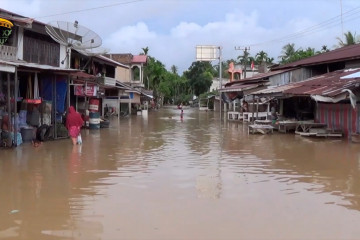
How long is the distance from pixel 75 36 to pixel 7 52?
183 inches

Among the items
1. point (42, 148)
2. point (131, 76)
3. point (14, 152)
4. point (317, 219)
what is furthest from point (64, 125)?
point (131, 76)

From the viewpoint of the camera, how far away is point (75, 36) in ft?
63.1

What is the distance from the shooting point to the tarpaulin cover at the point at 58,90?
55.5 feet

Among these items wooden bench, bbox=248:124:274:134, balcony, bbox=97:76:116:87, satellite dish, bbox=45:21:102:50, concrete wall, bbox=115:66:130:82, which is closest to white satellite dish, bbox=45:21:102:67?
satellite dish, bbox=45:21:102:50

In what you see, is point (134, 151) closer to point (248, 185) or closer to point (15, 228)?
point (248, 185)

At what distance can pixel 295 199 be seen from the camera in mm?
6957

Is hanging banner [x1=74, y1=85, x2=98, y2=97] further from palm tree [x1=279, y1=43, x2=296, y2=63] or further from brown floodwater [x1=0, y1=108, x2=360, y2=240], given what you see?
palm tree [x1=279, y1=43, x2=296, y2=63]

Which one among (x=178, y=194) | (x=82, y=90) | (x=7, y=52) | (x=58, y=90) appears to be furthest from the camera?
(x=82, y=90)

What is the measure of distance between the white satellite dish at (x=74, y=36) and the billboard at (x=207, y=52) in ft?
91.7

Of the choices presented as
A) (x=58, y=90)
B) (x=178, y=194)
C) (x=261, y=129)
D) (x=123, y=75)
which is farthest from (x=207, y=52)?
(x=178, y=194)

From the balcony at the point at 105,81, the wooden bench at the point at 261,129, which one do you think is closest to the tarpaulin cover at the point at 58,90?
the balcony at the point at 105,81

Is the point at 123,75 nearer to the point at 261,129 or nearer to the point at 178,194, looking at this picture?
the point at 261,129

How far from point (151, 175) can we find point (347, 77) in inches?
513

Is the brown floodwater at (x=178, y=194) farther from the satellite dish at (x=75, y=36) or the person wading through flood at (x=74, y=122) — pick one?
the satellite dish at (x=75, y=36)
